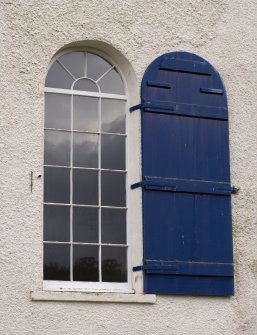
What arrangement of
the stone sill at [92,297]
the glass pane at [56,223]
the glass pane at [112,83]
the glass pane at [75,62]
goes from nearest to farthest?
the stone sill at [92,297] < the glass pane at [56,223] < the glass pane at [75,62] < the glass pane at [112,83]

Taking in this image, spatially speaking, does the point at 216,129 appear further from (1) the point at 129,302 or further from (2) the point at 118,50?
(1) the point at 129,302

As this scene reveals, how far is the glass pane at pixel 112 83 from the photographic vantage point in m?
10.3

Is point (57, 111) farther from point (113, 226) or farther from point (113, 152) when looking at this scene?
point (113, 226)

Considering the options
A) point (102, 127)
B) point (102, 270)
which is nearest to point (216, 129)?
point (102, 127)

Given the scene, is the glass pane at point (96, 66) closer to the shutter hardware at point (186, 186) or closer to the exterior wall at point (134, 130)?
the exterior wall at point (134, 130)

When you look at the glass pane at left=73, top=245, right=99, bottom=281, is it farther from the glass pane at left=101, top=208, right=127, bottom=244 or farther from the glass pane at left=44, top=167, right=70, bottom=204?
the glass pane at left=44, top=167, right=70, bottom=204

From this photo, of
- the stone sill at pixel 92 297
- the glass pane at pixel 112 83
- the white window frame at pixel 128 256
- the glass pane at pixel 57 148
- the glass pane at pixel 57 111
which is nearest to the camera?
the stone sill at pixel 92 297

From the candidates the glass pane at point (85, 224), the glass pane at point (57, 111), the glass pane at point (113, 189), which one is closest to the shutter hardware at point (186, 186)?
the glass pane at point (113, 189)

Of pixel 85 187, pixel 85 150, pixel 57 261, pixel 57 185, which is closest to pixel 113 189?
pixel 85 187

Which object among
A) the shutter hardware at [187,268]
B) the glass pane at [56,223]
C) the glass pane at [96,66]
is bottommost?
the shutter hardware at [187,268]

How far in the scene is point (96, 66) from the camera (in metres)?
10.4

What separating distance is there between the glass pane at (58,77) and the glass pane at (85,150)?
0.55 m

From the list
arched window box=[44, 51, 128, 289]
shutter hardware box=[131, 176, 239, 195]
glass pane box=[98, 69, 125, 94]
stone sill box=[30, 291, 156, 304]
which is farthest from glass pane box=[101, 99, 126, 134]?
stone sill box=[30, 291, 156, 304]

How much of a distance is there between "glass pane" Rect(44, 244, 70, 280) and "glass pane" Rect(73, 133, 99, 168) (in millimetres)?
892
